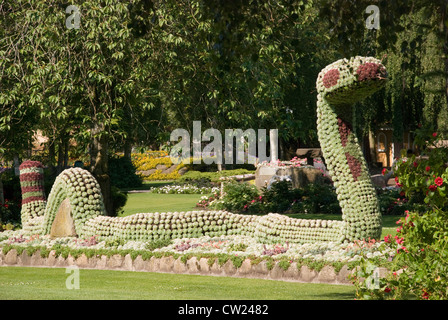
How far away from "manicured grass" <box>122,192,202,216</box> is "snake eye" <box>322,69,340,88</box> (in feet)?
33.9

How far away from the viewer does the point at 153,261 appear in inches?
376

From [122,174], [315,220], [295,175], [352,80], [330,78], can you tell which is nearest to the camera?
[352,80]

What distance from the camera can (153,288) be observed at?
7980mm

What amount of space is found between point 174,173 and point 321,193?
2244 cm

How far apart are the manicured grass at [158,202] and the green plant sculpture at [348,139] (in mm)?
9992

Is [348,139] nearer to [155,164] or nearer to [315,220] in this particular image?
[315,220]

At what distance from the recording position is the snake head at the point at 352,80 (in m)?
8.61

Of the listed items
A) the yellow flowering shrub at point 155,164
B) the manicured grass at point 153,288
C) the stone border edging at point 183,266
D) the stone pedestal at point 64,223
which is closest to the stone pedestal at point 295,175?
the stone pedestal at point 64,223

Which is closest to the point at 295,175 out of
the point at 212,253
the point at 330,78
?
the point at 212,253

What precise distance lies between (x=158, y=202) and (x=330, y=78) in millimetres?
14031

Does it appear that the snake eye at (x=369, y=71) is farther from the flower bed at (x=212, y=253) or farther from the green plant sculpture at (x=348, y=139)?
the flower bed at (x=212, y=253)

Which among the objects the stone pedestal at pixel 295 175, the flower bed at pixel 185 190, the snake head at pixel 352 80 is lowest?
the flower bed at pixel 185 190

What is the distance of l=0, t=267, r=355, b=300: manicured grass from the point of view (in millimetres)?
7217

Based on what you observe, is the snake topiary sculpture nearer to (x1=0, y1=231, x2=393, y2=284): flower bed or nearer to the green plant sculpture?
the green plant sculpture
